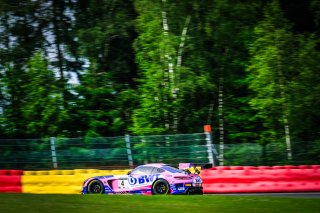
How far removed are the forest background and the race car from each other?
10.6 meters

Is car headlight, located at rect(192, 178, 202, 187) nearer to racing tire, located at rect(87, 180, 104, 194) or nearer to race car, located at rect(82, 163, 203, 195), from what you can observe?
race car, located at rect(82, 163, 203, 195)

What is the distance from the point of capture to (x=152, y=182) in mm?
16781

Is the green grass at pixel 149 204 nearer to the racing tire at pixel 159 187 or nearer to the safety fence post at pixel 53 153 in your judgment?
the racing tire at pixel 159 187

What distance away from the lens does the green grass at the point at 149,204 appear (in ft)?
32.0

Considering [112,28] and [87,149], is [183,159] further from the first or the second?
[112,28]

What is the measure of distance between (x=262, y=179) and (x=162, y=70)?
37.9ft

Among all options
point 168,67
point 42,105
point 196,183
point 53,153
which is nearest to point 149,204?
point 196,183

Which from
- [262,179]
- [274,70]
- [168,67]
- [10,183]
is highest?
[168,67]

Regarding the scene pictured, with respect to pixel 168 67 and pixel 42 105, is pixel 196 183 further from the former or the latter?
pixel 42 105

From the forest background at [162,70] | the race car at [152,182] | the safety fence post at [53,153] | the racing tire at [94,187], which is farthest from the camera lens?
the forest background at [162,70]

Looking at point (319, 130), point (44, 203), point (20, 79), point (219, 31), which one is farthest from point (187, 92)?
point (44, 203)

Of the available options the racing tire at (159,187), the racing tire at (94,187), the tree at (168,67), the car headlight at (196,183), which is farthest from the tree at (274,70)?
the racing tire at (94,187)

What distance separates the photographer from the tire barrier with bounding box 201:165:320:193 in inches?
695

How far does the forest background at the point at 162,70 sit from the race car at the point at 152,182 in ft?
34.7
